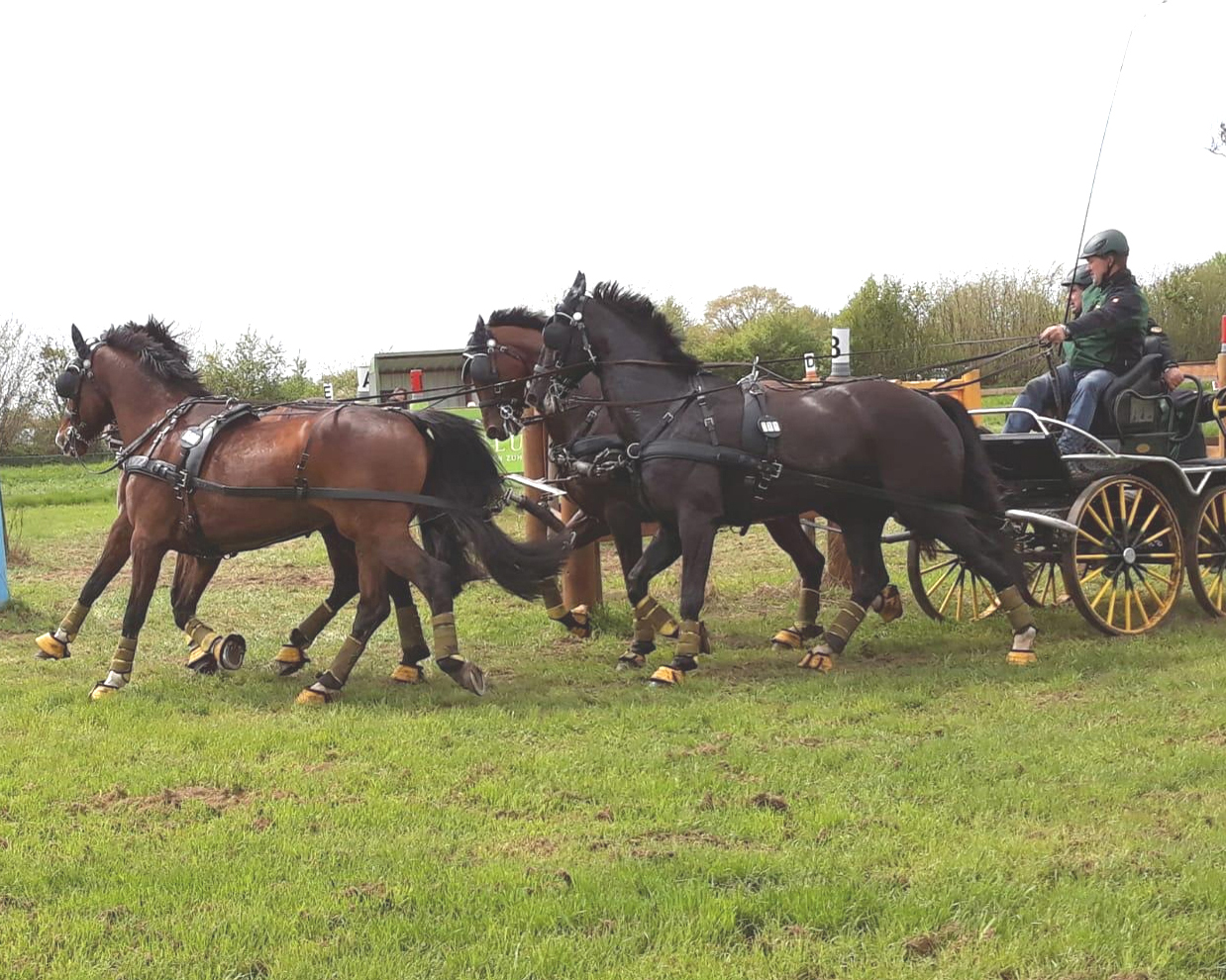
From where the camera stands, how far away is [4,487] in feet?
77.2

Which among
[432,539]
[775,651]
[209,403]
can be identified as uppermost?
[209,403]

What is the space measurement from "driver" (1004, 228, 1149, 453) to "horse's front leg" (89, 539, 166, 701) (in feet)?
18.4

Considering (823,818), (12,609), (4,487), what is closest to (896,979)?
(823,818)

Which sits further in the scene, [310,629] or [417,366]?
[417,366]

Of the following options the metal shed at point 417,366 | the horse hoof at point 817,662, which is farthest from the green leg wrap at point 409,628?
the metal shed at point 417,366

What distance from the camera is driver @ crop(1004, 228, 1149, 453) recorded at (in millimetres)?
8086

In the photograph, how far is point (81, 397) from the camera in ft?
26.6

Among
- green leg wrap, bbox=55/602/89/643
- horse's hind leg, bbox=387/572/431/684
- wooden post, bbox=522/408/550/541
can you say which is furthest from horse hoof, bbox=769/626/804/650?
green leg wrap, bbox=55/602/89/643

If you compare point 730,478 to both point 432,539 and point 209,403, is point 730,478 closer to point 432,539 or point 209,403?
point 432,539

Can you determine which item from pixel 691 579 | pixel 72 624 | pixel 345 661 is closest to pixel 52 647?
pixel 72 624

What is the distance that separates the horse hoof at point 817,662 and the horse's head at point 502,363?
2501 millimetres

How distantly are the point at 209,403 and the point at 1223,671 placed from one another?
240 inches

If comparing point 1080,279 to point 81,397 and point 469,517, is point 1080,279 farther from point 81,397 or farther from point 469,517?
point 81,397

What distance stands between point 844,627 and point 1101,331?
2.62 metres
